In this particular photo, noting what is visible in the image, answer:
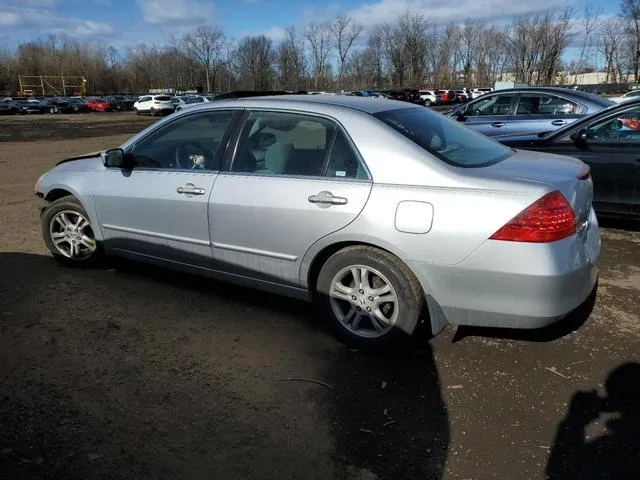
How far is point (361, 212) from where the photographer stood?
323 centimetres

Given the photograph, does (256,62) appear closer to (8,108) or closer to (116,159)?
(8,108)

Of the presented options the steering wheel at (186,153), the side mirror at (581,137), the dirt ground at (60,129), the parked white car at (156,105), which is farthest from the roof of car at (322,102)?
the parked white car at (156,105)

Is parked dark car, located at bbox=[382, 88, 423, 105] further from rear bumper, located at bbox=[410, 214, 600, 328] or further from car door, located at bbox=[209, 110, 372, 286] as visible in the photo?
rear bumper, located at bbox=[410, 214, 600, 328]

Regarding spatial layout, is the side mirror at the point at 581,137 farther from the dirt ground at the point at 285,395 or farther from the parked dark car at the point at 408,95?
the parked dark car at the point at 408,95

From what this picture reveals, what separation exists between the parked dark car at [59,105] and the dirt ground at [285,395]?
5771 centimetres

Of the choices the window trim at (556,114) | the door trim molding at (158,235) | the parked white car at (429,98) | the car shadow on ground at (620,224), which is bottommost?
the car shadow on ground at (620,224)

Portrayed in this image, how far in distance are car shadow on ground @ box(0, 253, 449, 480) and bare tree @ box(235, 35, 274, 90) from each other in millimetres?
86409

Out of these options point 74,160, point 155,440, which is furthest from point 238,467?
point 74,160

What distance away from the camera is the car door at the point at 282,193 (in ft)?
11.0

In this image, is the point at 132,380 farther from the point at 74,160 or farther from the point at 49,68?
the point at 49,68

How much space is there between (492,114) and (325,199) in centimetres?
721

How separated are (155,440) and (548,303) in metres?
2.16

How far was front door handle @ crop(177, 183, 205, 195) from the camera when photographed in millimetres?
3931

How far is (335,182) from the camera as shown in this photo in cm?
338
